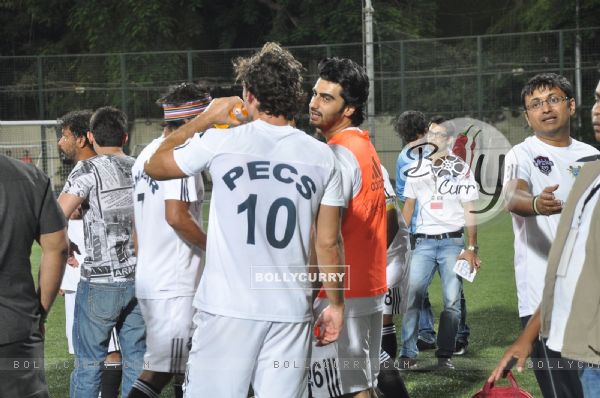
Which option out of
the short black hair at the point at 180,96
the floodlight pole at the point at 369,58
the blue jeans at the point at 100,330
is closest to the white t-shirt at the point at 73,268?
the blue jeans at the point at 100,330

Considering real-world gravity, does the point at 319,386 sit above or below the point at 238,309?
below

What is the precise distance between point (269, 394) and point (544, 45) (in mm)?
26038

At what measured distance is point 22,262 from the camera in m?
3.87

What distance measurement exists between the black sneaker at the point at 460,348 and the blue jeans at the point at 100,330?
3.35 m

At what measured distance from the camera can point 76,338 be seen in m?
5.54

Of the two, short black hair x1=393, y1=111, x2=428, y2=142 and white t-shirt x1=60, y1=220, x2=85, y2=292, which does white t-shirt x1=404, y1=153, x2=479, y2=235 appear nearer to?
short black hair x1=393, y1=111, x2=428, y2=142

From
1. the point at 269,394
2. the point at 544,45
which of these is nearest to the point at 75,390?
the point at 269,394

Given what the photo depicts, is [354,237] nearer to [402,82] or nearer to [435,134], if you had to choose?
[435,134]

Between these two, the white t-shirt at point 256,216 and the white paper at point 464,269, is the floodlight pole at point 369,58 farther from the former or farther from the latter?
the white t-shirt at point 256,216

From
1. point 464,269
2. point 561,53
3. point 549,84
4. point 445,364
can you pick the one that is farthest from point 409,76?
point 549,84

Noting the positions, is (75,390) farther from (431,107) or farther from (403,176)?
(431,107)

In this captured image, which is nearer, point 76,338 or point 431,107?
point 76,338

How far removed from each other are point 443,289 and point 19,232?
4647 millimetres

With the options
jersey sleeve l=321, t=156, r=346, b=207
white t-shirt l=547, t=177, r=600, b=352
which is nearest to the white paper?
jersey sleeve l=321, t=156, r=346, b=207
